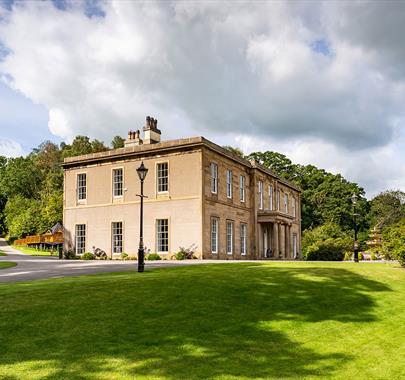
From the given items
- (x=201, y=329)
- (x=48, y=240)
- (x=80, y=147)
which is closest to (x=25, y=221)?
(x=48, y=240)

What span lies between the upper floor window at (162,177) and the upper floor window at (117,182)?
3.61 meters

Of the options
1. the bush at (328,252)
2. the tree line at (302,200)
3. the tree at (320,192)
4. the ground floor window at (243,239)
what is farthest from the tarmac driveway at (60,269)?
the tree at (320,192)

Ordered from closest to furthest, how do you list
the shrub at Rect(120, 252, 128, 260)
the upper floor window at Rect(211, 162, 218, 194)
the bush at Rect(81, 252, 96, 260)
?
the upper floor window at Rect(211, 162, 218, 194) → the shrub at Rect(120, 252, 128, 260) → the bush at Rect(81, 252, 96, 260)

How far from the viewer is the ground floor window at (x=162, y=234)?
31.9 metres

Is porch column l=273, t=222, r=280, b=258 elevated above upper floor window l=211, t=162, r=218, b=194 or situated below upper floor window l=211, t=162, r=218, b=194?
below

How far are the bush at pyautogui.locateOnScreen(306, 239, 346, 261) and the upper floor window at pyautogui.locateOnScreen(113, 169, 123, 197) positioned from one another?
63.9 ft

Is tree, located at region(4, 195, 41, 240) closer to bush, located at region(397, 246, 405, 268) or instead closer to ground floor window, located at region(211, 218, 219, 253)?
ground floor window, located at region(211, 218, 219, 253)

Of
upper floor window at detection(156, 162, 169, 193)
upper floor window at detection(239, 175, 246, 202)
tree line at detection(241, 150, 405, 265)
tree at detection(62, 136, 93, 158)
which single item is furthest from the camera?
tree at detection(62, 136, 93, 158)

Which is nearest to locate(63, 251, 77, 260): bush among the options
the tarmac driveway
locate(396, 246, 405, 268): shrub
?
the tarmac driveway

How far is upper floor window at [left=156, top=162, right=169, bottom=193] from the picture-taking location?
32.4 meters

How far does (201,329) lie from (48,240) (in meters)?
46.3

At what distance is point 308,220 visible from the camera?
Result: 72.3m

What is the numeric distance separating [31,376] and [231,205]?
91.6 feet

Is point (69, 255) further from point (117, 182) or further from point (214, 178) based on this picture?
point (214, 178)
